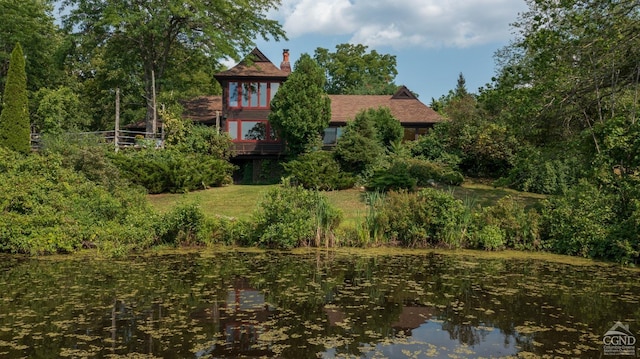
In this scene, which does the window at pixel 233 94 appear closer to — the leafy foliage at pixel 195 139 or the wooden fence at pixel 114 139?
the leafy foliage at pixel 195 139

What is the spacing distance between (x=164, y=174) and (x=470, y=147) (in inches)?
684

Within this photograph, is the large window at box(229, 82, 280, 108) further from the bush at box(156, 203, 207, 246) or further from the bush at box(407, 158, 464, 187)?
the bush at box(156, 203, 207, 246)

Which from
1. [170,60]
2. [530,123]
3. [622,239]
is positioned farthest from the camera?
[170,60]

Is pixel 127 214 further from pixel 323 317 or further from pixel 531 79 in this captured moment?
pixel 531 79

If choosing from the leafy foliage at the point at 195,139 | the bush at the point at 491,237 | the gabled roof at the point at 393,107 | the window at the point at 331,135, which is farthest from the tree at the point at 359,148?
the bush at the point at 491,237

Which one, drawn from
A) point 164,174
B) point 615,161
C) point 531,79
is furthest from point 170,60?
point 615,161

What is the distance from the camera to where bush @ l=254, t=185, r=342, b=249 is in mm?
13422

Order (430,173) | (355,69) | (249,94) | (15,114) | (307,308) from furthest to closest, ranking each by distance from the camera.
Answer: (355,69) → (249,94) → (430,173) → (15,114) → (307,308)

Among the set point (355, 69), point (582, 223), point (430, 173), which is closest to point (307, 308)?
point (582, 223)

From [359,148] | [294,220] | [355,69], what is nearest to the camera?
[294,220]

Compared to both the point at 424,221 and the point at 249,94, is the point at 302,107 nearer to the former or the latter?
the point at 249,94

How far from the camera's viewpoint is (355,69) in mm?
59531

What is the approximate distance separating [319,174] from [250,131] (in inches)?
392

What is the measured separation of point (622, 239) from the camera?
40.7 ft
